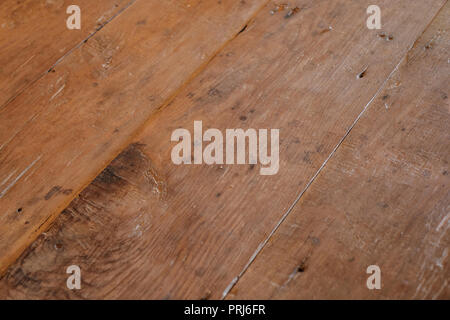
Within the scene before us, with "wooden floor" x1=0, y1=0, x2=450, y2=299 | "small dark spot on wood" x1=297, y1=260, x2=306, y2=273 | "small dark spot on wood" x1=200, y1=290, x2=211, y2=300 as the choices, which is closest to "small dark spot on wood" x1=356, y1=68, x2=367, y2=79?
"wooden floor" x1=0, y1=0, x2=450, y2=299

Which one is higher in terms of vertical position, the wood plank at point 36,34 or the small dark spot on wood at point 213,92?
the wood plank at point 36,34

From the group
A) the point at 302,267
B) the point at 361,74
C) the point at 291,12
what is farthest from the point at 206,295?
the point at 291,12

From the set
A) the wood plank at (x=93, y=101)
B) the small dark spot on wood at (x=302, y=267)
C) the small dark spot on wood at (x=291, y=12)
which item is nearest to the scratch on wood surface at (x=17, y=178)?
the wood plank at (x=93, y=101)

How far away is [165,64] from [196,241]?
1.41 ft

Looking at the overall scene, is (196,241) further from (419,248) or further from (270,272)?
(419,248)

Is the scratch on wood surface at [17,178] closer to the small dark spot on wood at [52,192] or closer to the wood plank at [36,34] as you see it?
the small dark spot on wood at [52,192]

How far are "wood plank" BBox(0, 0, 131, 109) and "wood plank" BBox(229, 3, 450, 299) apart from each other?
62cm

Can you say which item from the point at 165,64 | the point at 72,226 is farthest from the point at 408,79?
the point at 72,226

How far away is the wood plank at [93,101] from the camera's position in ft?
2.85

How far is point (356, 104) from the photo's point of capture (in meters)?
0.99

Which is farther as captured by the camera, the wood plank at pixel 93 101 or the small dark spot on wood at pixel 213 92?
the small dark spot on wood at pixel 213 92

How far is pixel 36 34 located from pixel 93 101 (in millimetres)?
265

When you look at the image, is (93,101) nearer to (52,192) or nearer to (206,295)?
(52,192)

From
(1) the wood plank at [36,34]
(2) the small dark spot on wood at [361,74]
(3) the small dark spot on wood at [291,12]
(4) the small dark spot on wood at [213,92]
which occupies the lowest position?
(2) the small dark spot on wood at [361,74]
